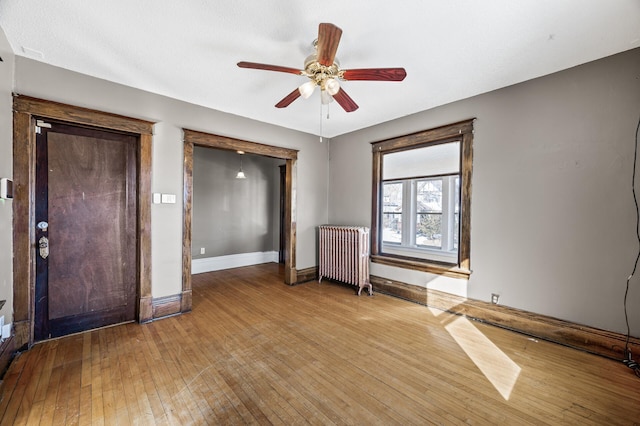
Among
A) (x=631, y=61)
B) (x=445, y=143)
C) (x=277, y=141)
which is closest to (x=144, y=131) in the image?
(x=277, y=141)

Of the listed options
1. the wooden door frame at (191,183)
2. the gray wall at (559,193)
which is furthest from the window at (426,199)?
the wooden door frame at (191,183)

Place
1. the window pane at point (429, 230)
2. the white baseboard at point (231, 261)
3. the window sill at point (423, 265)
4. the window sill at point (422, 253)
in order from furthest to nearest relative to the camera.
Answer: the white baseboard at point (231, 261) < the window pane at point (429, 230) < the window sill at point (422, 253) < the window sill at point (423, 265)

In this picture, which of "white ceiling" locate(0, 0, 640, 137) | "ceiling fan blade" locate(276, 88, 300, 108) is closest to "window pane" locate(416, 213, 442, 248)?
"white ceiling" locate(0, 0, 640, 137)

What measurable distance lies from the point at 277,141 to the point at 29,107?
9.17 feet

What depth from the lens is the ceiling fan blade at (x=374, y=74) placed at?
1.98 m

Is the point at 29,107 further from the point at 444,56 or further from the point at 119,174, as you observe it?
the point at 444,56

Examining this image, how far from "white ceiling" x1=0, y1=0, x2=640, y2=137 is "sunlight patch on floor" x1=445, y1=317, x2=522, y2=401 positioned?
278 cm

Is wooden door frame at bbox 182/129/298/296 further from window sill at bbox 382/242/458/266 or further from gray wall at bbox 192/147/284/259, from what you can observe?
gray wall at bbox 192/147/284/259

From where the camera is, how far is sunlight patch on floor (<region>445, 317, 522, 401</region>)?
2029 millimetres

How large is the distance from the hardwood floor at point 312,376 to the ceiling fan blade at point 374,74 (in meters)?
2.41

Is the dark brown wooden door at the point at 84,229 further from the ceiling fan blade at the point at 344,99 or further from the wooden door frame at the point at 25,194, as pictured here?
the ceiling fan blade at the point at 344,99

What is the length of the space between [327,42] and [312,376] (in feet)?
8.21

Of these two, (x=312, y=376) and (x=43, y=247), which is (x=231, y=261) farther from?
(x=312, y=376)

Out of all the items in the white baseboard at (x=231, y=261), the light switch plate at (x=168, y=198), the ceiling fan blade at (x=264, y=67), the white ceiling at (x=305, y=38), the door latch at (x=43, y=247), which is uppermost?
the white ceiling at (x=305, y=38)
